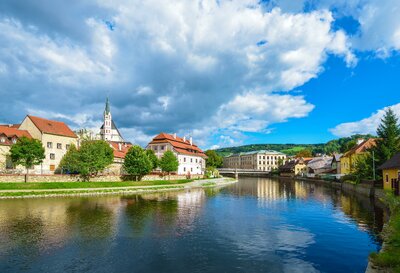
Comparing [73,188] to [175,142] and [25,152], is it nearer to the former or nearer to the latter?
[25,152]

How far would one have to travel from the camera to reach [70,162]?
6869cm

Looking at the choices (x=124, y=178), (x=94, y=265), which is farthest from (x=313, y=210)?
(x=124, y=178)

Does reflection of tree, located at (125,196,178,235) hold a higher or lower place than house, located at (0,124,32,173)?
lower

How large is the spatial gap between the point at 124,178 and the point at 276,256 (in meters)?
58.8

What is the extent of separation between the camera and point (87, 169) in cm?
6375

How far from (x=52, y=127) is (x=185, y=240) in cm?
6573

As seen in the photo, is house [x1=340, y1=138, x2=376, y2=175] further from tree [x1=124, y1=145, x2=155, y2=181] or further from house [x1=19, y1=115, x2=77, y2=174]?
→ house [x1=19, y1=115, x2=77, y2=174]

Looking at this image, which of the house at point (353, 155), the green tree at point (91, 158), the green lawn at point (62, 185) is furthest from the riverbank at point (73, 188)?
the house at point (353, 155)

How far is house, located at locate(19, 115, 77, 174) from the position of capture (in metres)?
71.8

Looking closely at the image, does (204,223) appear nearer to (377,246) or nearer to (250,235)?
(250,235)

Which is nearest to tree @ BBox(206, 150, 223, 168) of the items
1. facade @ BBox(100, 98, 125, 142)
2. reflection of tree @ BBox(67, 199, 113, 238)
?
facade @ BBox(100, 98, 125, 142)

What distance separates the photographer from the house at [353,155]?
8850 cm

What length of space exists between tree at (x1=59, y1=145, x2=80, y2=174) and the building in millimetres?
31732

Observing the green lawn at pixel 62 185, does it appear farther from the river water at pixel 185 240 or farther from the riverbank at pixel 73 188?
the river water at pixel 185 240
